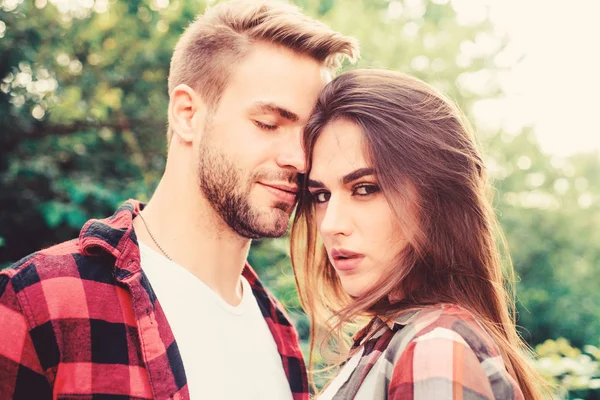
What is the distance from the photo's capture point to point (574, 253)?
10375 millimetres

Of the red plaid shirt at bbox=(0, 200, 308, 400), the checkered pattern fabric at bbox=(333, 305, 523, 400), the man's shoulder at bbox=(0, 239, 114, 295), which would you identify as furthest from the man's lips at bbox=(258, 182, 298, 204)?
the checkered pattern fabric at bbox=(333, 305, 523, 400)

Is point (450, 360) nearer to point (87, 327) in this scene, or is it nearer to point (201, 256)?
point (87, 327)

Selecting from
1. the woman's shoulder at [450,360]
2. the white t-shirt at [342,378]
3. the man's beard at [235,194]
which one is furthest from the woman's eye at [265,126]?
the woman's shoulder at [450,360]

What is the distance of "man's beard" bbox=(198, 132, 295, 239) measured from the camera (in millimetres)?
2492

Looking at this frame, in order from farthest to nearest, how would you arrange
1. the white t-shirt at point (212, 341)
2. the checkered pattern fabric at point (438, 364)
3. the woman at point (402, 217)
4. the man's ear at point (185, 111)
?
1. the man's ear at point (185, 111)
2. the white t-shirt at point (212, 341)
3. the woman at point (402, 217)
4. the checkered pattern fabric at point (438, 364)

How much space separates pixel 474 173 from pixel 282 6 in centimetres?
132

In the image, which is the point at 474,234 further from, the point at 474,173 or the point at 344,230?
the point at 344,230

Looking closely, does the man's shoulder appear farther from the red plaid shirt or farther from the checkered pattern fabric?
the checkered pattern fabric


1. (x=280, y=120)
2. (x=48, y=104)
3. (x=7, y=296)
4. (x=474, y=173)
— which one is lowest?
(x=7, y=296)

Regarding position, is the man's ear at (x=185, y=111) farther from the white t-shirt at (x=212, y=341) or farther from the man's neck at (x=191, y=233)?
the white t-shirt at (x=212, y=341)

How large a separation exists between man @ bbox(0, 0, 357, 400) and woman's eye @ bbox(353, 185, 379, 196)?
1.43ft

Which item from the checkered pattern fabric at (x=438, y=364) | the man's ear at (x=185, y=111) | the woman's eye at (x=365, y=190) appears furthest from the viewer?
the man's ear at (x=185, y=111)

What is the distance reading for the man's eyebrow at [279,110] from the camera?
2.49 meters

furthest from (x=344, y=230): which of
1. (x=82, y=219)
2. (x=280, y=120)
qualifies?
(x=82, y=219)
